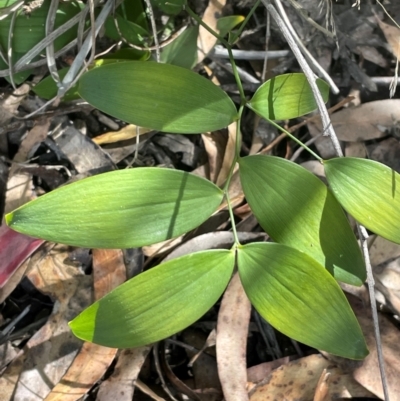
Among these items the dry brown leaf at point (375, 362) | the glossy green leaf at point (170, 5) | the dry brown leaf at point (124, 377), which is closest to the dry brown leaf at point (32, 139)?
the glossy green leaf at point (170, 5)

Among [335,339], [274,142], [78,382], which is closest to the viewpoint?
[335,339]

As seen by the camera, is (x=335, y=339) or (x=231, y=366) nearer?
(x=335, y=339)

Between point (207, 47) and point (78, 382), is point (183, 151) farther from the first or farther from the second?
point (78, 382)

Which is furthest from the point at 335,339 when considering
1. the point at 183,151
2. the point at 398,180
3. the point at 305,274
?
the point at 183,151

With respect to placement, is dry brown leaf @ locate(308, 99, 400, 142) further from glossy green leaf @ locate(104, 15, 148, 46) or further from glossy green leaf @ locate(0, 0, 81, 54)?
glossy green leaf @ locate(0, 0, 81, 54)

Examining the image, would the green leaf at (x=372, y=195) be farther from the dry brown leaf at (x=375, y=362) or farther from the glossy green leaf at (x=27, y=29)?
the glossy green leaf at (x=27, y=29)

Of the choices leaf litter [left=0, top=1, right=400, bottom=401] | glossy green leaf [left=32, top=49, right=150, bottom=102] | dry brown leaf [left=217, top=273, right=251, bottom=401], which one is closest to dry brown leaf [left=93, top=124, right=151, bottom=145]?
leaf litter [left=0, top=1, right=400, bottom=401]

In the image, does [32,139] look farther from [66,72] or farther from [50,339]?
[50,339]

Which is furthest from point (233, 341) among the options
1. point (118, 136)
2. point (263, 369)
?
point (118, 136)
